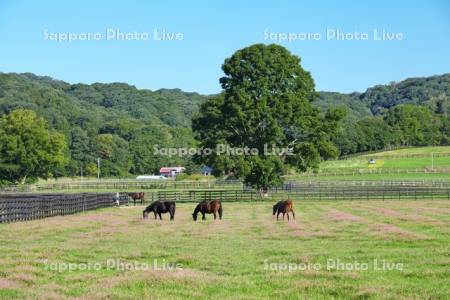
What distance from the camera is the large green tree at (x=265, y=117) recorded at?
5306 cm

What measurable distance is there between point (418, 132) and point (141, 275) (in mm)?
173942

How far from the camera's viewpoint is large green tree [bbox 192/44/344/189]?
53.1 meters

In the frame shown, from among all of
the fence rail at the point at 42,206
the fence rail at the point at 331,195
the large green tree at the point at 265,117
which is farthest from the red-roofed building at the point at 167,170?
the fence rail at the point at 42,206

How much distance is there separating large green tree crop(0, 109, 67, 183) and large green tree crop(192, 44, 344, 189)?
5091cm

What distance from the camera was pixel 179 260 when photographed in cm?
1555

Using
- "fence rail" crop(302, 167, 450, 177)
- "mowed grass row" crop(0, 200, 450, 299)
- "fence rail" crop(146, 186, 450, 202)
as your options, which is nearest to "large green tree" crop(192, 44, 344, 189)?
"fence rail" crop(146, 186, 450, 202)

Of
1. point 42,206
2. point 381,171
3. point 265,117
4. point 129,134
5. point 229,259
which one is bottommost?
point 229,259

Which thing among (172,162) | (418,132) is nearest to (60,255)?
(172,162)

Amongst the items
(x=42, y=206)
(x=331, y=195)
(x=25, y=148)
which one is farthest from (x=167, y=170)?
(x=42, y=206)

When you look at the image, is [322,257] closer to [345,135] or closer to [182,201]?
[182,201]

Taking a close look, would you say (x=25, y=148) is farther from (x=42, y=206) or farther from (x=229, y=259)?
(x=229, y=259)

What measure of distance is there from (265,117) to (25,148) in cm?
5714

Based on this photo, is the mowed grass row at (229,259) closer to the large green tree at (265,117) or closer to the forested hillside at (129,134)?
the large green tree at (265,117)

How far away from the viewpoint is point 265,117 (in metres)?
53.1
